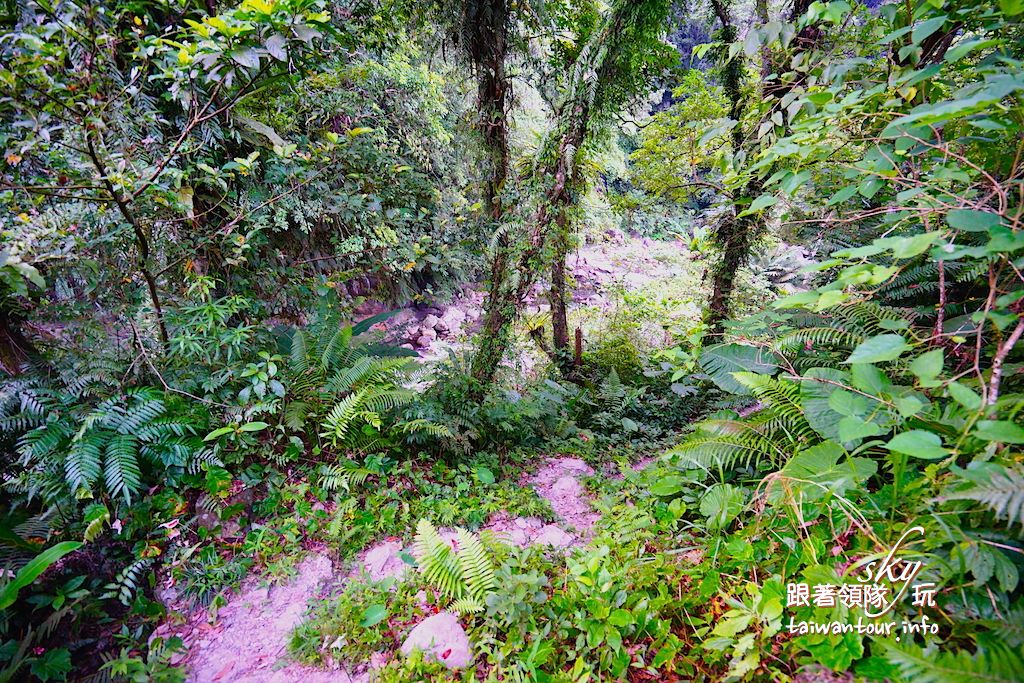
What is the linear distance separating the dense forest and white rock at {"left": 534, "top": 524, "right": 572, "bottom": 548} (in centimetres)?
5

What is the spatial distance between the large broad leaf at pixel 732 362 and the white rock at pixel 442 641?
7.05 feet

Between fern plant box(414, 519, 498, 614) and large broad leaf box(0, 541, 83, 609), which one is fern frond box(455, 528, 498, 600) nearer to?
fern plant box(414, 519, 498, 614)

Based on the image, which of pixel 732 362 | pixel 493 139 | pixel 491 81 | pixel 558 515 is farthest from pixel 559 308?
pixel 558 515

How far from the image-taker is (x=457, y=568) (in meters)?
2.07

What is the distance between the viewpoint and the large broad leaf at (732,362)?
111 inches

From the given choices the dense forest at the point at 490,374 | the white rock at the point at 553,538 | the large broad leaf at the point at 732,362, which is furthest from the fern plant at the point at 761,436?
the white rock at the point at 553,538

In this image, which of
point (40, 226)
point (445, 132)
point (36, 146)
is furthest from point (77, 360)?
point (445, 132)

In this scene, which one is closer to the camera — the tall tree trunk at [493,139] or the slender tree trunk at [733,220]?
the tall tree trunk at [493,139]

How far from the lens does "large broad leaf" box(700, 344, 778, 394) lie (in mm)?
2826

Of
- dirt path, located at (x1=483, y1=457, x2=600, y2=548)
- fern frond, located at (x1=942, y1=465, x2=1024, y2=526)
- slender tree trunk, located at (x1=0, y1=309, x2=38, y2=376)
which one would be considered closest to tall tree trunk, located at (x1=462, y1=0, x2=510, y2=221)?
dirt path, located at (x1=483, y1=457, x2=600, y2=548)

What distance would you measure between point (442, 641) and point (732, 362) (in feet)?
8.22

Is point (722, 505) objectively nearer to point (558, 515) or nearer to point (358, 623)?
point (558, 515)

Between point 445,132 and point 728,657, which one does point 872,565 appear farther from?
point 445,132

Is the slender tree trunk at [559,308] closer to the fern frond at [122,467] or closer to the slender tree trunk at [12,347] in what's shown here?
the fern frond at [122,467]
